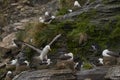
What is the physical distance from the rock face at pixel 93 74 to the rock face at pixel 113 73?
37 centimetres

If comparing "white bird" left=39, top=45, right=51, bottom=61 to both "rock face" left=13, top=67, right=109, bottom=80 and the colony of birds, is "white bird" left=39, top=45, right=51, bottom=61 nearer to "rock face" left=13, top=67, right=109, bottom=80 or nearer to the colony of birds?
the colony of birds

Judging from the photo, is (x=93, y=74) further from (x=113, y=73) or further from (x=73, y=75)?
(x=113, y=73)

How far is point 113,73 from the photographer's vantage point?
19031 millimetres

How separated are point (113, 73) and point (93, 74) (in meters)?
1.14

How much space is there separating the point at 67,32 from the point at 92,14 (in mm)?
1648

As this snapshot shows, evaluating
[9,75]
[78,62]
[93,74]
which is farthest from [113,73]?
[9,75]

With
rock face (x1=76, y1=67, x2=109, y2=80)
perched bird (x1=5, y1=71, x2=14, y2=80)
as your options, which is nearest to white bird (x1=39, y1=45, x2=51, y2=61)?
perched bird (x1=5, y1=71, x2=14, y2=80)

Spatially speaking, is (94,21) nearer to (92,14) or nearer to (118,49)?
(92,14)

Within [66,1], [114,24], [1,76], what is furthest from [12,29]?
[114,24]

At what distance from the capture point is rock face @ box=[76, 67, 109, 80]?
19719 mm

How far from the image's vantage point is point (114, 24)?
27.2m

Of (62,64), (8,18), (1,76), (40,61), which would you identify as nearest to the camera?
(62,64)

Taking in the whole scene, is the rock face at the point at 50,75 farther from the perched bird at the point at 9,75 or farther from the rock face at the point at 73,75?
the perched bird at the point at 9,75

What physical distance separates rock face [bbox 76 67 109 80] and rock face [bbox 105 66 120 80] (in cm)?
37
